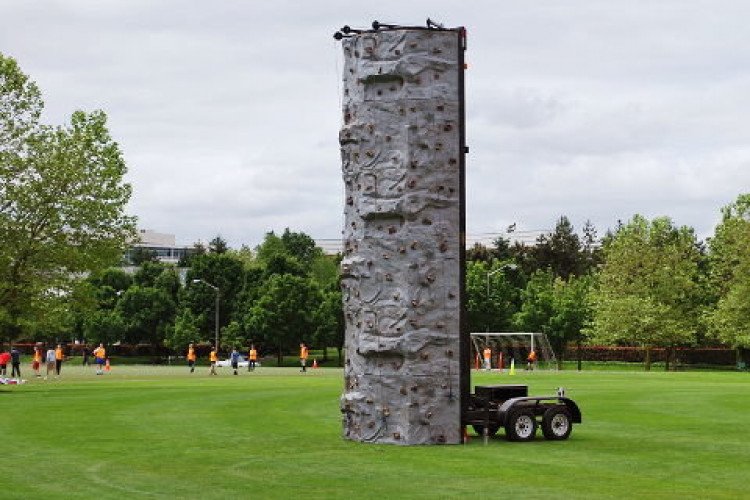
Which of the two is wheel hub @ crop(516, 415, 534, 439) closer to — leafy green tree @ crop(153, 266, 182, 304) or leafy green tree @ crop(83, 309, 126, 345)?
leafy green tree @ crop(83, 309, 126, 345)

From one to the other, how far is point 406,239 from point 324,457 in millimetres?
4840

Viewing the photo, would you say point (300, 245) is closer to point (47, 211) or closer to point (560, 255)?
point (560, 255)

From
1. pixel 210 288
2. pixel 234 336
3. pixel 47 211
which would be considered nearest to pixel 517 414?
pixel 47 211

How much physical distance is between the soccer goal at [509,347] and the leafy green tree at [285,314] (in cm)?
1937

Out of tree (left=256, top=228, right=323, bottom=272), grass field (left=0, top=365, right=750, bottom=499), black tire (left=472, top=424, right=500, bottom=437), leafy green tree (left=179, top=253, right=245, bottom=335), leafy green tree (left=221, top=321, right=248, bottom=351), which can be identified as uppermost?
tree (left=256, top=228, right=323, bottom=272)

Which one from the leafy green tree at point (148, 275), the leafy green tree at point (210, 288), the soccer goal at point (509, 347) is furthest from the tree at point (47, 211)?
the leafy green tree at point (148, 275)

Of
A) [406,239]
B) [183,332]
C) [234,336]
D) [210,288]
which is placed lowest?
[406,239]

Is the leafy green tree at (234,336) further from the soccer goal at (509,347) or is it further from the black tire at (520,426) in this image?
the black tire at (520,426)

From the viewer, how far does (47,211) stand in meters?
50.1

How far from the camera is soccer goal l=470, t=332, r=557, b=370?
88562 millimetres

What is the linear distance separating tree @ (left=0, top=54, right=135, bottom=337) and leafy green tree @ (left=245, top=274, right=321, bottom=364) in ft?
179

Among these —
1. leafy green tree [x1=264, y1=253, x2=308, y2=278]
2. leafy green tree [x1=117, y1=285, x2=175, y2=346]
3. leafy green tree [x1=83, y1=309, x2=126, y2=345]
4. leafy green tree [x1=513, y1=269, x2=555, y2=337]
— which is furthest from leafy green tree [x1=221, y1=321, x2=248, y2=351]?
leafy green tree [x1=513, y1=269, x2=555, y2=337]

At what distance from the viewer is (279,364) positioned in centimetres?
10694

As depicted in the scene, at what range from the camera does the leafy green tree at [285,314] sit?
10756 cm
